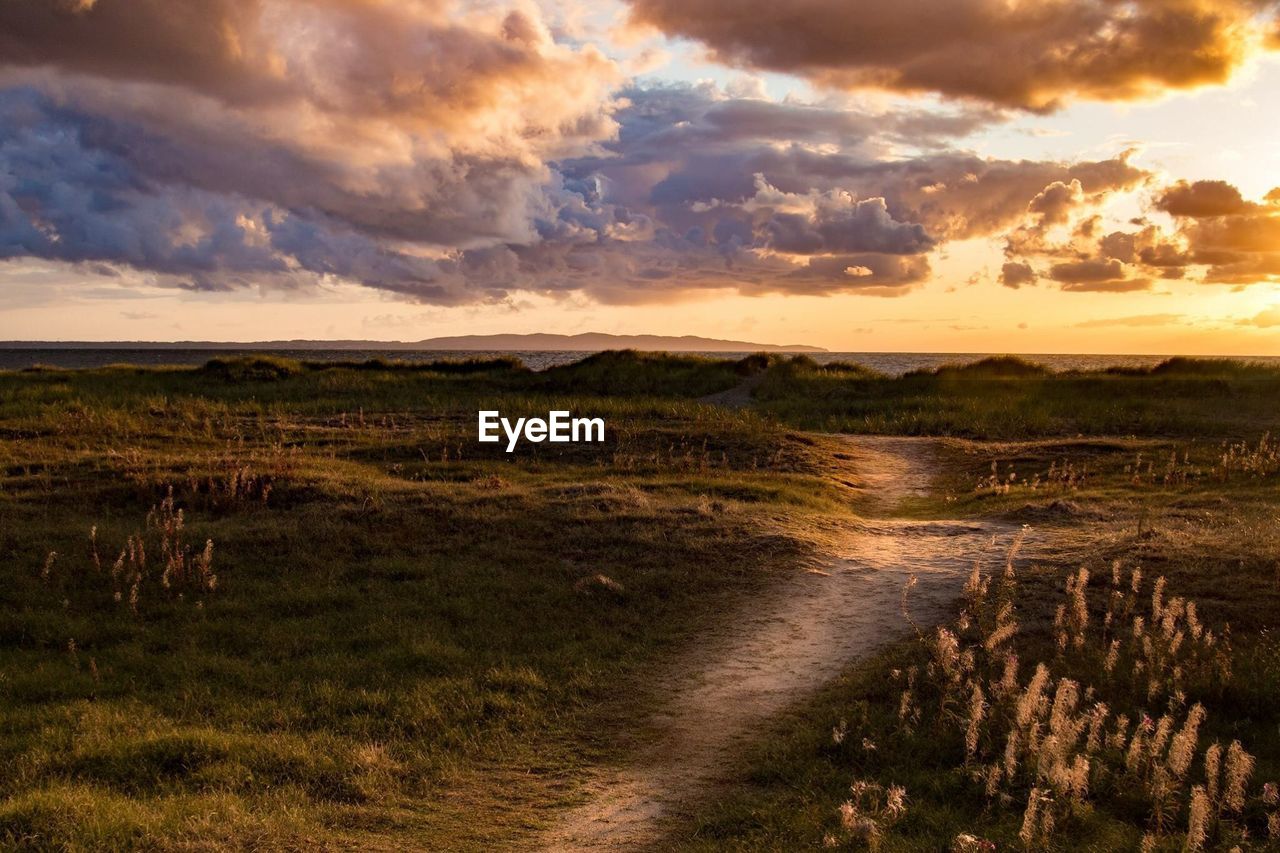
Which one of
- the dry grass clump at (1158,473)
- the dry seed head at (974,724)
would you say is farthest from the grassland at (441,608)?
the dry seed head at (974,724)

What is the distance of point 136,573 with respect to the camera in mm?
12656

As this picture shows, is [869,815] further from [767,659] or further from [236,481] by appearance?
[236,481]

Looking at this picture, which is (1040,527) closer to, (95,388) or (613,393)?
(613,393)

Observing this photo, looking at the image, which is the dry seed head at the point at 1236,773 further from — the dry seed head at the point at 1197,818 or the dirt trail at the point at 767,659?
the dirt trail at the point at 767,659

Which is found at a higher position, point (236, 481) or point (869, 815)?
point (236, 481)

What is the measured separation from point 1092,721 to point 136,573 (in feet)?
38.7

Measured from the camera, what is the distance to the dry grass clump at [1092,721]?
6629 millimetres

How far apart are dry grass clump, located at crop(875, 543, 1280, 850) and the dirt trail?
3.67ft

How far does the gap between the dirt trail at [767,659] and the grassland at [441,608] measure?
0.41 meters

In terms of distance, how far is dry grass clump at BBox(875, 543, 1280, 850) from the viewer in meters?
6.63

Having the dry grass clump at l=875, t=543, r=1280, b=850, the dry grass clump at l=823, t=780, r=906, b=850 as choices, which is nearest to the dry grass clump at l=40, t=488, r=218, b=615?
Result: the dry grass clump at l=823, t=780, r=906, b=850

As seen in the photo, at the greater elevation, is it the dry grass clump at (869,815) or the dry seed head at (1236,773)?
the dry seed head at (1236,773)

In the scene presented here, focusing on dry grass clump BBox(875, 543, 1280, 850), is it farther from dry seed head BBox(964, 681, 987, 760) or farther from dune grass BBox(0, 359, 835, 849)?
dune grass BBox(0, 359, 835, 849)

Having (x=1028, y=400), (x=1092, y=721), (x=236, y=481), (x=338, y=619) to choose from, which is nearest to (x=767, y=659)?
(x=1092, y=721)
